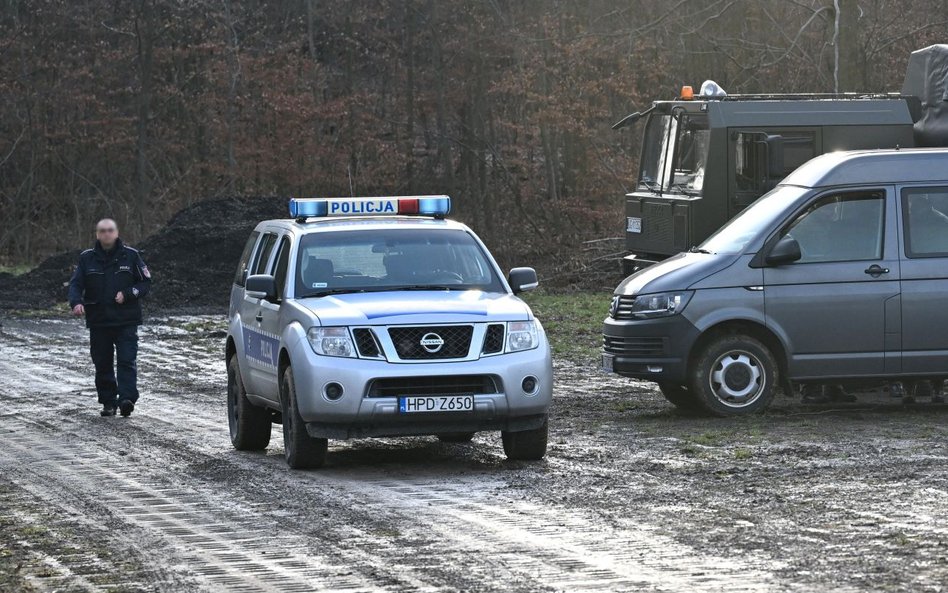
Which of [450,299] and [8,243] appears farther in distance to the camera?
[8,243]

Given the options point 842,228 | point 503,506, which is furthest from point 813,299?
point 503,506

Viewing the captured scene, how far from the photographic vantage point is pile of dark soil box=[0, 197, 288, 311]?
29453 millimetres

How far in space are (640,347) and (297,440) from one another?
3.64 m

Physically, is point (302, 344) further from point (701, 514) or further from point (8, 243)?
point (8, 243)

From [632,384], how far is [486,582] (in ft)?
30.2

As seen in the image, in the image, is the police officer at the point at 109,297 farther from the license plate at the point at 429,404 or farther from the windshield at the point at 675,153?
the windshield at the point at 675,153

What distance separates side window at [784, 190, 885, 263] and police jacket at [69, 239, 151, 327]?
20.2 feet

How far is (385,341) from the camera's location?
10.8 metres

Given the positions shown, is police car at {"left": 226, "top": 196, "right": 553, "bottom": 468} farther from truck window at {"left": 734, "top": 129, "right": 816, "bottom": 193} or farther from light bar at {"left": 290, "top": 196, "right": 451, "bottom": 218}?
truck window at {"left": 734, "top": 129, "right": 816, "bottom": 193}

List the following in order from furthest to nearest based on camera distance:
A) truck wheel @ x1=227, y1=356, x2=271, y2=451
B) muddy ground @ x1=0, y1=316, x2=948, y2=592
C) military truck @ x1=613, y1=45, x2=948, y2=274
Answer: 1. military truck @ x1=613, y1=45, x2=948, y2=274
2. truck wheel @ x1=227, y1=356, x2=271, y2=451
3. muddy ground @ x1=0, y1=316, x2=948, y2=592

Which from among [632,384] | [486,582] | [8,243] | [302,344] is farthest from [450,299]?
[8,243]

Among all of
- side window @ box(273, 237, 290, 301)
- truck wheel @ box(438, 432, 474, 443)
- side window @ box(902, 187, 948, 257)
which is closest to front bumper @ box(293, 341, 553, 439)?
side window @ box(273, 237, 290, 301)

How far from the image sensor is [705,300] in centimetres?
1334

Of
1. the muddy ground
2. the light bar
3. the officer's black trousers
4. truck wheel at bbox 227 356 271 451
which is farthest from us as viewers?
the officer's black trousers
